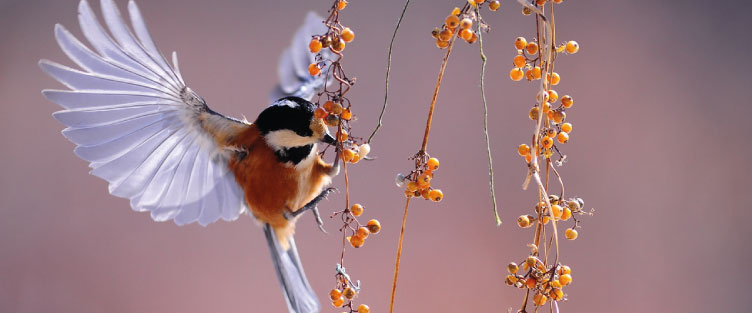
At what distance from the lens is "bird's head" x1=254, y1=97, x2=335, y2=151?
0.81 m

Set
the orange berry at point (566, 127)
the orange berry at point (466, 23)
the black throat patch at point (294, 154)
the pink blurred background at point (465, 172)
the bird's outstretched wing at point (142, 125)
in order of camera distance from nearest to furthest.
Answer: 1. the orange berry at point (466, 23)
2. the orange berry at point (566, 127)
3. the bird's outstretched wing at point (142, 125)
4. the black throat patch at point (294, 154)
5. the pink blurred background at point (465, 172)

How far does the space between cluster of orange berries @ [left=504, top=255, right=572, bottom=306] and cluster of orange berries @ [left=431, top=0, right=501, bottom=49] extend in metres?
0.19

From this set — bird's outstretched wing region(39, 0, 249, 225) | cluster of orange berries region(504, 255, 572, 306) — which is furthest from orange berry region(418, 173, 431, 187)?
bird's outstretched wing region(39, 0, 249, 225)

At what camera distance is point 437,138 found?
5.95ft

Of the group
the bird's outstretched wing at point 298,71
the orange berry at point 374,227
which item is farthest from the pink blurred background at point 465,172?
the orange berry at point 374,227

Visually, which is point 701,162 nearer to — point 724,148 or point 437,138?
point 724,148

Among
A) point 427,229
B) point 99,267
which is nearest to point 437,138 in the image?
point 427,229

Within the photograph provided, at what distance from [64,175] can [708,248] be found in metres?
1.87

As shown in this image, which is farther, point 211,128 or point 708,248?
point 708,248

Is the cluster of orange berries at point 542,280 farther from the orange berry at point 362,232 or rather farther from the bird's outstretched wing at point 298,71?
the bird's outstretched wing at point 298,71

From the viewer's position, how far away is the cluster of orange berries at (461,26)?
50 centimetres

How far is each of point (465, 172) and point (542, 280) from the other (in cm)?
129

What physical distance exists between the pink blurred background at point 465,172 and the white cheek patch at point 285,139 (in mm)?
841

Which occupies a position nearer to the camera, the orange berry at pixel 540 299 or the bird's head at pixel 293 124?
the orange berry at pixel 540 299
